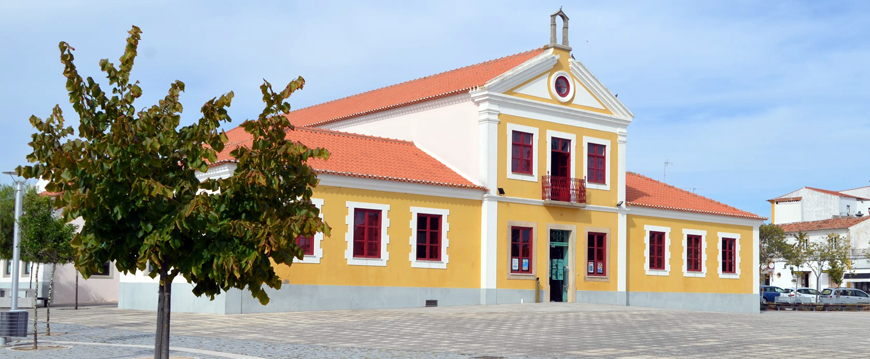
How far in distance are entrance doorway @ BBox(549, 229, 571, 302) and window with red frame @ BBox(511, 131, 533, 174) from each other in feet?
7.85

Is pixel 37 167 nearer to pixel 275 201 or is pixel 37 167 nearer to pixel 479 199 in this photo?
pixel 275 201

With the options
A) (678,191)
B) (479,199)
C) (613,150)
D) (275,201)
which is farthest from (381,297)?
(275,201)

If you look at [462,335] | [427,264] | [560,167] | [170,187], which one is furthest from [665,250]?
[170,187]

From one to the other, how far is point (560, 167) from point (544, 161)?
109 centimetres

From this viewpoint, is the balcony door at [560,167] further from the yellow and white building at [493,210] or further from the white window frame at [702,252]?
the white window frame at [702,252]

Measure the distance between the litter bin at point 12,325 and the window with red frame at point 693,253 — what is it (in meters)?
25.2

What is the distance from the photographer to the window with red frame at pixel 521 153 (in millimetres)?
30297

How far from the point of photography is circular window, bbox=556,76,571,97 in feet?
103

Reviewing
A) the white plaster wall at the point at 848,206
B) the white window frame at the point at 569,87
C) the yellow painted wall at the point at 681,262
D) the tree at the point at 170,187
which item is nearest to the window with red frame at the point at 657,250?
the yellow painted wall at the point at 681,262

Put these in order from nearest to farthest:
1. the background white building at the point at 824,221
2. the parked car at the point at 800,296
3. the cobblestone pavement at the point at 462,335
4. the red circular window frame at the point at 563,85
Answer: the cobblestone pavement at the point at 462,335 < the red circular window frame at the point at 563,85 < the parked car at the point at 800,296 < the background white building at the point at 824,221

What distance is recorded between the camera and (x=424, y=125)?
1254 inches

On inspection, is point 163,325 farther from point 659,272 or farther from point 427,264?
point 659,272

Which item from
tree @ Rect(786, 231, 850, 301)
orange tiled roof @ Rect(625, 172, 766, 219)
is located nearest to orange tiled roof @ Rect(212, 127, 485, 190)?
orange tiled roof @ Rect(625, 172, 766, 219)

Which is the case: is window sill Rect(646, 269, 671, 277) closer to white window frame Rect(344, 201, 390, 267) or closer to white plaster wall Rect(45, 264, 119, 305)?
white window frame Rect(344, 201, 390, 267)
